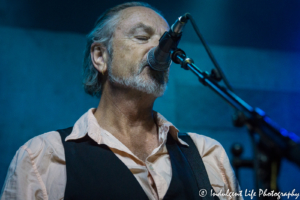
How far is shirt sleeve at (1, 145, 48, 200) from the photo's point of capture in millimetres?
1316

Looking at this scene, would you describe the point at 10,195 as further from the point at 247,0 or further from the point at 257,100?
the point at 257,100

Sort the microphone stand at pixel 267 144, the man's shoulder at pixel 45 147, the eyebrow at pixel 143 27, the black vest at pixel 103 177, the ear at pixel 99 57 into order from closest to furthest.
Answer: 1. the microphone stand at pixel 267 144
2. the black vest at pixel 103 177
3. the man's shoulder at pixel 45 147
4. the eyebrow at pixel 143 27
5. the ear at pixel 99 57

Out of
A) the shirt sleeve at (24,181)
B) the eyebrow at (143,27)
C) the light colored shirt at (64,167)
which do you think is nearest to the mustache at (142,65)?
the eyebrow at (143,27)

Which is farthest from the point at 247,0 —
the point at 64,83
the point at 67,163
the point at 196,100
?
the point at 67,163

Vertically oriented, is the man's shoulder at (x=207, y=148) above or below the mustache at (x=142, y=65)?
below

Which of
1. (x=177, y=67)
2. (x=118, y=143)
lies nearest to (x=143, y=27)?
(x=118, y=143)

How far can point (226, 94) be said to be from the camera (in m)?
0.93

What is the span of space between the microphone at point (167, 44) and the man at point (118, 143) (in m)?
0.20

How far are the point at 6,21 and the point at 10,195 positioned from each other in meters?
1.81

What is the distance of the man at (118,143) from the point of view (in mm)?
→ 1349

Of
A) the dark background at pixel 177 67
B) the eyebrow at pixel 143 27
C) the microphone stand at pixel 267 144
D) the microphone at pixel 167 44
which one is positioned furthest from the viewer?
the dark background at pixel 177 67

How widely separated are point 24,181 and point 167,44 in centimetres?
95

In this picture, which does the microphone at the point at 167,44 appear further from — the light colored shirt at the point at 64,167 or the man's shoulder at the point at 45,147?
the man's shoulder at the point at 45,147

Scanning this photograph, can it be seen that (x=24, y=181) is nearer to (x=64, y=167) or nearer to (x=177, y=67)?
(x=64, y=167)
